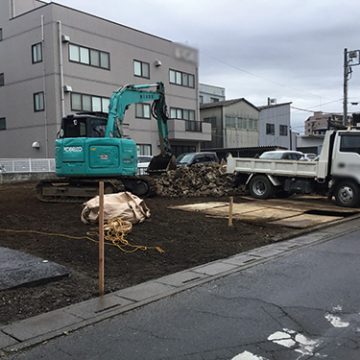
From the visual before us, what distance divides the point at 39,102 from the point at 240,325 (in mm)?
31126

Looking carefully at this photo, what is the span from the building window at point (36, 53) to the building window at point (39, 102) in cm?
227

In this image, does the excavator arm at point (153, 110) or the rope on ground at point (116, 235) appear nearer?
the rope on ground at point (116, 235)

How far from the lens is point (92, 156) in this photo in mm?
16359

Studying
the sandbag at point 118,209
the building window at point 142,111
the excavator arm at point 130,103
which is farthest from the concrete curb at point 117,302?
the building window at point 142,111

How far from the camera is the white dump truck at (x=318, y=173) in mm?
16234

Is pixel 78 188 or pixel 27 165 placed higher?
pixel 27 165

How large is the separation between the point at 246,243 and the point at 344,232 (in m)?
2.98

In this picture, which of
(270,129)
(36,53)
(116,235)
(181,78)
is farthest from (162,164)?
(270,129)

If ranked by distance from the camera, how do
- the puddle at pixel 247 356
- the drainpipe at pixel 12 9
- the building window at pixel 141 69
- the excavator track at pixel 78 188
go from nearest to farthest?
1. the puddle at pixel 247 356
2. the excavator track at pixel 78 188
3. the drainpipe at pixel 12 9
4. the building window at pixel 141 69

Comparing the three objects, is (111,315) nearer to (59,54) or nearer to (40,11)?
(59,54)

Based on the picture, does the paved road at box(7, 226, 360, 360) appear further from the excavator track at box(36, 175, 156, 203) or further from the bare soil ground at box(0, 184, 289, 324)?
the excavator track at box(36, 175, 156, 203)

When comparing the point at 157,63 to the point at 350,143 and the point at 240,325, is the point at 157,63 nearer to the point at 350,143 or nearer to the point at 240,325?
the point at 350,143

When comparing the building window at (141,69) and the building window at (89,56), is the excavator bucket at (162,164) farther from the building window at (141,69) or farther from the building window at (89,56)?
the building window at (141,69)

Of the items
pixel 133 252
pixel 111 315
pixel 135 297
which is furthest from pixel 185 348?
pixel 133 252
